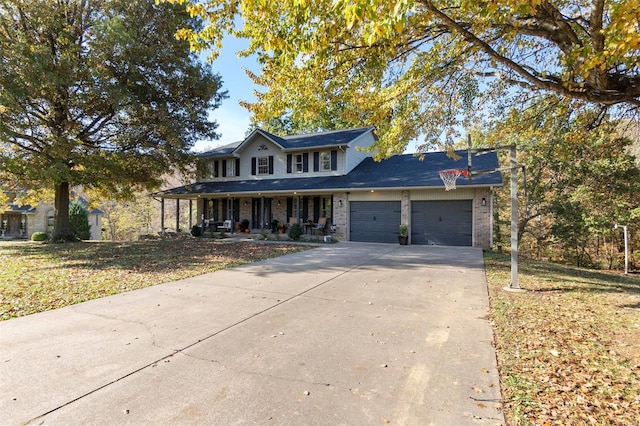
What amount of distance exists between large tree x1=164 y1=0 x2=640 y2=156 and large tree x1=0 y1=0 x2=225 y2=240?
8.82 m

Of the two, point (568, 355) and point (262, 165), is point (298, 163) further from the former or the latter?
point (568, 355)

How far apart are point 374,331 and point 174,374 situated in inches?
97.7

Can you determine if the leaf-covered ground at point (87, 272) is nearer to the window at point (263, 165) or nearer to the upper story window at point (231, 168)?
the window at point (263, 165)

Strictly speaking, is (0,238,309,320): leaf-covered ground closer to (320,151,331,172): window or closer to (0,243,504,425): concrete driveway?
(0,243,504,425): concrete driveway

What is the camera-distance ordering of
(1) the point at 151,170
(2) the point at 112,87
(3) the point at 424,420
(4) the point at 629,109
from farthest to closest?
(1) the point at 151,170 → (2) the point at 112,87 → (4) the point at 629,109 → (3) the point at 424,420

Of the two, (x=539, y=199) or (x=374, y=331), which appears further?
(x=539, y=199)

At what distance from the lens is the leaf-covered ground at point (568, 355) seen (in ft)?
8.63

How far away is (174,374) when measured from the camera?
318 cm


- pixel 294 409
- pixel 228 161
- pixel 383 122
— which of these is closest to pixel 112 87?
pixel 228 161

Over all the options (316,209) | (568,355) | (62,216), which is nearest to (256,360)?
(568,355)

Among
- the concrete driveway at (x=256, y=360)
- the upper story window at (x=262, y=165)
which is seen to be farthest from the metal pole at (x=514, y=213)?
the upper story window at (x=262, y=165)

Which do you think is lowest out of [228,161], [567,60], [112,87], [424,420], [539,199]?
[424,420]

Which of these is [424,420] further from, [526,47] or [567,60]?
[526,47]

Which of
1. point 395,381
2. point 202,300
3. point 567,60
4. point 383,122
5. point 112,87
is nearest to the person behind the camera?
point 395,381
